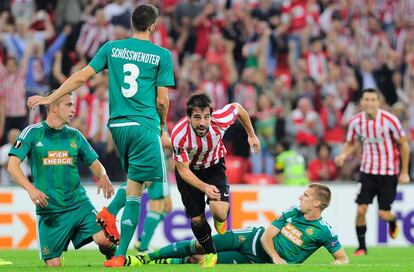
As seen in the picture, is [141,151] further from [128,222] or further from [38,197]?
[38,197]

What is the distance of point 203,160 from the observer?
10.4 metres

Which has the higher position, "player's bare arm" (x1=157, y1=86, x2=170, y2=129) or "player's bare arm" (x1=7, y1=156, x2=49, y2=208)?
"player's bare arm" (x1=157, y1=86, x2=170, y2=129)

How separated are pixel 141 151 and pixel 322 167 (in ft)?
31.1

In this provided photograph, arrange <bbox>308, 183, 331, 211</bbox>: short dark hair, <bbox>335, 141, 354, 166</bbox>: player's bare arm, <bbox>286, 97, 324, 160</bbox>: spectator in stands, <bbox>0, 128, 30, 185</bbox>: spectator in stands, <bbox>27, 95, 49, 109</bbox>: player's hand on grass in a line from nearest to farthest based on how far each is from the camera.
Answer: <bbox>27, 95, 49, 109</bbox>: player's hand on grass
<bbox>308, 183, 331, 211</bbox>: short dark hair
<bbox>335, 141, 354, 166</bbox>: player's bare arm
<bbox>0, 128, 30, 185</bbox>: spectator in stands
<bbox>286, 97, 324, 160</bbox>: spectator in stands

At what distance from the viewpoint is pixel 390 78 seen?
68.5ft

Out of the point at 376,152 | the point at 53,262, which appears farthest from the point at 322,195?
the point at 376,152

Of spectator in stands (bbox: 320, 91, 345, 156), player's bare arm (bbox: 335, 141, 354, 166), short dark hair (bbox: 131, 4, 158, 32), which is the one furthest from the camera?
spectator in stands (bbox: 320, 91, 345, 156)

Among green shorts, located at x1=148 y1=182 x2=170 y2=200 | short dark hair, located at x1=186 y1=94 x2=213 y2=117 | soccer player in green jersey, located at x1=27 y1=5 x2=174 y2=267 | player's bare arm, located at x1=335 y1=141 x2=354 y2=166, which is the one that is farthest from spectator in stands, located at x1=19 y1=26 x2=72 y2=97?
short dark hair, located at x1=186 y1=94 x2=213 y2=117

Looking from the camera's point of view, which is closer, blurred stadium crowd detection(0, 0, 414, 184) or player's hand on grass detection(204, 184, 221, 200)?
player's hand on grass detection(204, 184, 221, 200)

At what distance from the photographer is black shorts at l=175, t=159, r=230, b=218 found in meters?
10.3

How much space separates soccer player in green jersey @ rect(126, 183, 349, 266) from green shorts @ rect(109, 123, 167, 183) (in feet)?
3.83

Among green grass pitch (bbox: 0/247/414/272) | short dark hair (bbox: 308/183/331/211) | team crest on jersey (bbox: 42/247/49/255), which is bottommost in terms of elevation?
green grass pitch (bbox: 0/247/414/272)

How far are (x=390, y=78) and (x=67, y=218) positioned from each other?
1174 centimetres

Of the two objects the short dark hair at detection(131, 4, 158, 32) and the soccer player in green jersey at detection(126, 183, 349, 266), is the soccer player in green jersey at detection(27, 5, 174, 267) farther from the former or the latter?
the soccer player in green jersey at detection(126, 183, 349, 266)
